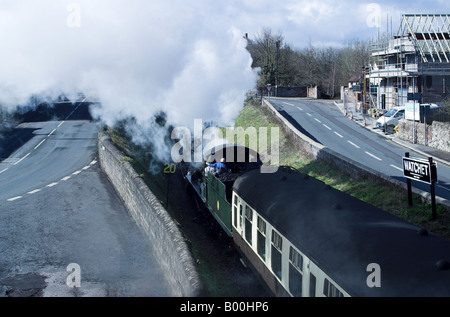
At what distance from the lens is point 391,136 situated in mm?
32750

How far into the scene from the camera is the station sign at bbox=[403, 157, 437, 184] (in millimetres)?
11945

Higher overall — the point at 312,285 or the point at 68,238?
the point at 312,285

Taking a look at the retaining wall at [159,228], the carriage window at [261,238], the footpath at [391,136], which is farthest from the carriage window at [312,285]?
the footpath at [391,136]

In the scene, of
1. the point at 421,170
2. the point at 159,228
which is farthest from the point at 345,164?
the point at 159,228

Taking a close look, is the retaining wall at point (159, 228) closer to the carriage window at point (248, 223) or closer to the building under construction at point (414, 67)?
the carriage window at point (248, 223)

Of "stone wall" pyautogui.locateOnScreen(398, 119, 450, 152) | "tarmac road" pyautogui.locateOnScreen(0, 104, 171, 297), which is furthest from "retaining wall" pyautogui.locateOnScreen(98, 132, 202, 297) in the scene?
"stone wall" pyautogui.locateOnScreen(398, 119, 450, 152)

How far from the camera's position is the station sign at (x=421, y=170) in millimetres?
11945

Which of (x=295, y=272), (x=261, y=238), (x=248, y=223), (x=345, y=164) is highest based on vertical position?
(x=345, y=164)

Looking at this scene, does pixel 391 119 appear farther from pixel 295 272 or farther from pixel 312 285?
pixel 312 285

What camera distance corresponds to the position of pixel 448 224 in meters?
12.5

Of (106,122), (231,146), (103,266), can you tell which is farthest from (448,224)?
(106,122)

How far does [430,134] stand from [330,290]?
24.9 meters

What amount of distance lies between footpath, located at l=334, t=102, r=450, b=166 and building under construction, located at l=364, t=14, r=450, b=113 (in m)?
2.00

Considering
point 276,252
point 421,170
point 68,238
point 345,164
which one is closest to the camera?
point 276,252
